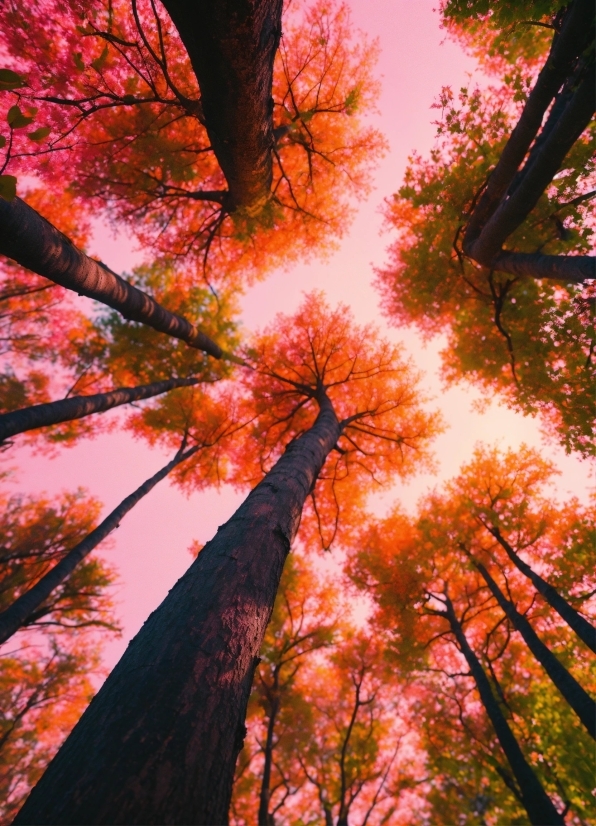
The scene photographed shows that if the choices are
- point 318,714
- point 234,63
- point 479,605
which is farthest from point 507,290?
point 318,714

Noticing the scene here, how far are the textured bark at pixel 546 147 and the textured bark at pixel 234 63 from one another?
2831 millimetres

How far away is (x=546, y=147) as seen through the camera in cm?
368

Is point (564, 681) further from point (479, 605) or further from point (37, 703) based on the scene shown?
point (37, 703)

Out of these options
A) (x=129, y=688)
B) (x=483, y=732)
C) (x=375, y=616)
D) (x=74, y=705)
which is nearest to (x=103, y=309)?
(x=129, y=688)

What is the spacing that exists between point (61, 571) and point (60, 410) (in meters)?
3.10

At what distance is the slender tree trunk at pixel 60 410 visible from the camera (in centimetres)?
501

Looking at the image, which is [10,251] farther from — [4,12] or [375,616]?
[375,616]

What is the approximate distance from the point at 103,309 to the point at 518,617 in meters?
12.8

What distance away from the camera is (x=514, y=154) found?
4375 millimetres

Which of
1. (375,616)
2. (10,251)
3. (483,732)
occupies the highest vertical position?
(375,616)

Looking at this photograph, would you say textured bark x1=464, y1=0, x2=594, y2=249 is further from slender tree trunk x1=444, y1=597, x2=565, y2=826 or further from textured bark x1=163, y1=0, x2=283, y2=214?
slender tree trunk x1=444, y1=597, x2=565, y2=826

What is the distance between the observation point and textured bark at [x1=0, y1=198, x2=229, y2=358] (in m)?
2.34

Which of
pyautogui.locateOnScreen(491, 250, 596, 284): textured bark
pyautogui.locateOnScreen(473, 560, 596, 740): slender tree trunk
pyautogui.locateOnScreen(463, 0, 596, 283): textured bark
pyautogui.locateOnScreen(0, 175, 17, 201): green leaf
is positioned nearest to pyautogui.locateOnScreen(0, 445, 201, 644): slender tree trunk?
pyautogui.locateOnScreen(0, 175, 17, 201): green leaf

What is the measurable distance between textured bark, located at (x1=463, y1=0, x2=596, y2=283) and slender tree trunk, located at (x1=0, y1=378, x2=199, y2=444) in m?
7.29
